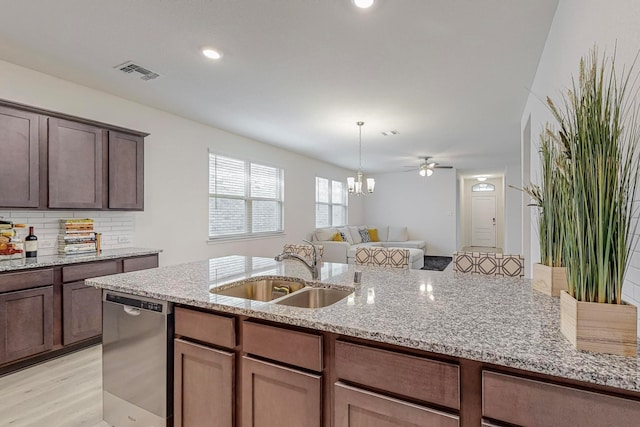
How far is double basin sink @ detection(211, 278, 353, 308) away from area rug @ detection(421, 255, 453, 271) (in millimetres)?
5944

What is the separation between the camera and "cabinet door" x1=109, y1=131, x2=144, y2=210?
344 cm

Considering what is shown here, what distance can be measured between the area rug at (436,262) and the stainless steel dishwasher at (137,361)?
651 cm

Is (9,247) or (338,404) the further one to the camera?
(9,247)

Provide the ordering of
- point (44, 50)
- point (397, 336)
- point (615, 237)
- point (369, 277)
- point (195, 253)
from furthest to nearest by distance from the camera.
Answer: point (195, 253), point (44, 50), point (369, 277), point (397, 336), point (615, 237)

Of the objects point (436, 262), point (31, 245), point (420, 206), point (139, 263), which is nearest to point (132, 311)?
point (139, 263)

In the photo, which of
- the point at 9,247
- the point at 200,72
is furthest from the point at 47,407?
the point at 200,72

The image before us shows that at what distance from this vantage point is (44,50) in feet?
8.70

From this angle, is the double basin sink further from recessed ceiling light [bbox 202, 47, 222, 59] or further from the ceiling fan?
the ceiling fan

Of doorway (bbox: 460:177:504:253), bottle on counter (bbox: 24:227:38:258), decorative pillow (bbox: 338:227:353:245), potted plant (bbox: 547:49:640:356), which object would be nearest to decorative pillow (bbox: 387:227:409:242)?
decorative pillow (bbox: 338:227:353:245)

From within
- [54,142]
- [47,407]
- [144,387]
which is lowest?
[47,407]

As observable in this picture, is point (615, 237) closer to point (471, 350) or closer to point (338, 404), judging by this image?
point (471, 350)

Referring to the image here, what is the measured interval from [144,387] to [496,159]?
792 centimetres

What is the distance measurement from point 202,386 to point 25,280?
2099 mm

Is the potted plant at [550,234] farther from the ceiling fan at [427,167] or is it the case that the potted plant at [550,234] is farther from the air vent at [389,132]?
the ceiling fan at [427,167]
